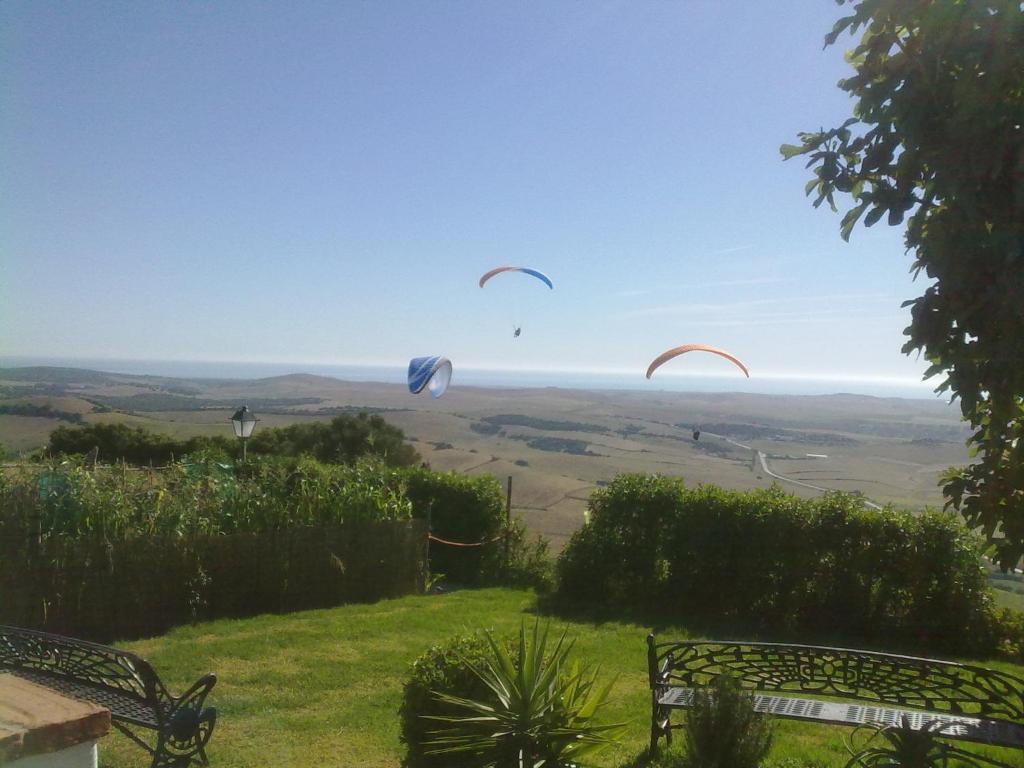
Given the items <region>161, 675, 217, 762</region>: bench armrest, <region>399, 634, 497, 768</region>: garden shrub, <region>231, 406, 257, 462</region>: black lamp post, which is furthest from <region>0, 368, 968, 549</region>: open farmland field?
<region>161, 675, 217, 762</region>: bench armrest

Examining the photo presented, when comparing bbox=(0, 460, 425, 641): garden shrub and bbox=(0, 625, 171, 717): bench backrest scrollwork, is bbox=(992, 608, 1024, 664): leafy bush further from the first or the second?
bbox=(0, 625, 171, 717): bench backrest scrollwork

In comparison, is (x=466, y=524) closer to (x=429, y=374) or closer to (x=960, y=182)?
(x=429, y=374)

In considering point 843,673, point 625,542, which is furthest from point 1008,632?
point 843,673

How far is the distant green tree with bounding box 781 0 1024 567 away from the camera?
8.95ft

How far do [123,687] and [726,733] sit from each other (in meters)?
3.38

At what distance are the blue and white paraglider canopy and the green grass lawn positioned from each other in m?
3.86

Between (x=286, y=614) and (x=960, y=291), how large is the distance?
9200mm

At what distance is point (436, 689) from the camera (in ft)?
13.9

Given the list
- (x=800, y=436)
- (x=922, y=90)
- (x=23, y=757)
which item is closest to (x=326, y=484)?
(x=23, y=757)

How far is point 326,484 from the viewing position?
11359 millimetres

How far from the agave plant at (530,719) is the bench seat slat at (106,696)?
61.4 inches

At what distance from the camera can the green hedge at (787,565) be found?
8.85m

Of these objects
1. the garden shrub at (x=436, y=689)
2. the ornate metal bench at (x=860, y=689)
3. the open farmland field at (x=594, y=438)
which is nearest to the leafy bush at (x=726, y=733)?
the ornate metal bench at (x=860, y=689)

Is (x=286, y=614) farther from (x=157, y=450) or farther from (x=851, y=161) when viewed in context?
(x=157, y=450)
